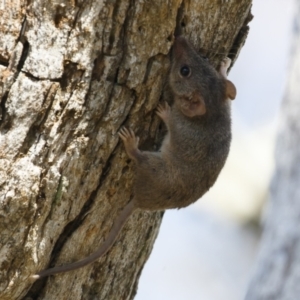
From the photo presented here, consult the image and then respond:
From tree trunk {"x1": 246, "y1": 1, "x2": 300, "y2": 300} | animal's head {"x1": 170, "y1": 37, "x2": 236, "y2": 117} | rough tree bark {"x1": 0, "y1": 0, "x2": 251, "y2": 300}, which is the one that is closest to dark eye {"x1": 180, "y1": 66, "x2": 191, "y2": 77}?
animal's head {"x1": 170, "y1": 37, "x2": 236, "y2": 117}

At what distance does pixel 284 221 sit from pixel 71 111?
401cm

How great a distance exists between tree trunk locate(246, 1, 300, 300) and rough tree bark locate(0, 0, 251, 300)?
3.34 metres

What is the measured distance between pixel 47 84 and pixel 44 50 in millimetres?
158

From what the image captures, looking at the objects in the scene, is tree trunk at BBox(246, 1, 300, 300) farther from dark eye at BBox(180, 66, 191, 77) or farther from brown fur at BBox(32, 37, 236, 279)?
dark eye at BBox(180, 66, 191, 77)

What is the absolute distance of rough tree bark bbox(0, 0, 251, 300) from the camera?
3.57 metres

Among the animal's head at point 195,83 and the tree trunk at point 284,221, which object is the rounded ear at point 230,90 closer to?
the animal's head at point 195,83

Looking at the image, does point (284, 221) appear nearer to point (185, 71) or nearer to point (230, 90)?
point (230, 90)

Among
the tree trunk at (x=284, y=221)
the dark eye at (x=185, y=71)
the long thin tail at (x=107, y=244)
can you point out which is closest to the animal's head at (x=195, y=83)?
the dark eye at (x=185, y=71)

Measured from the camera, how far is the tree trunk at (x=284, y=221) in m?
6.92

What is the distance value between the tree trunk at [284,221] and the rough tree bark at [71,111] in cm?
334

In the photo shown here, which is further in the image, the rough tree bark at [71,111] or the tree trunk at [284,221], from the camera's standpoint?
the tree trunk at [284,221]

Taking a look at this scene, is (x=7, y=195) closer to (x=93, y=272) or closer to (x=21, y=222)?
(x=21, y=222)

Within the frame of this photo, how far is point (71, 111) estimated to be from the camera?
3.64m

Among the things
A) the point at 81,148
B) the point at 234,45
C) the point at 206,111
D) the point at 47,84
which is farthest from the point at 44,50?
the point at 206,111
